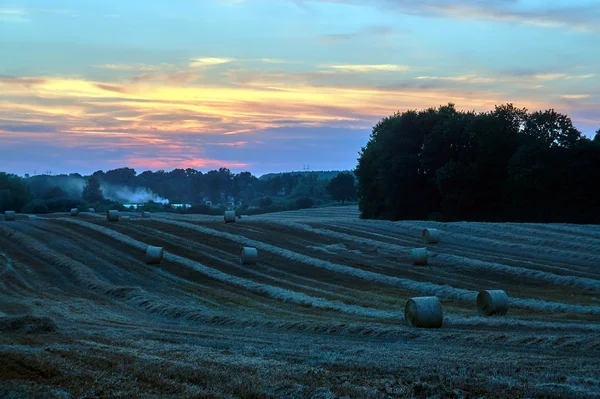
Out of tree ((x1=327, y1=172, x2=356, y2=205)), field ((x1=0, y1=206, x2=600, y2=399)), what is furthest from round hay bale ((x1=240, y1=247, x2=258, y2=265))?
tree ((x1=327, y1=172, x2=356, y2=205))

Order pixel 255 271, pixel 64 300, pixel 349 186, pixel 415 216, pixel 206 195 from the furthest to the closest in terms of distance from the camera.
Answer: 1. pixel 206 195
2. pixel 349 186
3. pixel 415 216
4. pixel 255 271
5. pixel 64 300

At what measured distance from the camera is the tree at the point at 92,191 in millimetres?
105625

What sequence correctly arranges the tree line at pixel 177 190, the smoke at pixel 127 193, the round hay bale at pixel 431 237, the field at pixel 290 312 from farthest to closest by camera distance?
1. the smoke at pixel 127 193
2. the tree line at pixel 177 190
3. the round hay bale at pixel 431 237
4. the field at pixel 290 312

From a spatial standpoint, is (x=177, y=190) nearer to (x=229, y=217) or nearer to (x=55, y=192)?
(x=55, y=192)

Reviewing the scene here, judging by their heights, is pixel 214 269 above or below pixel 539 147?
below

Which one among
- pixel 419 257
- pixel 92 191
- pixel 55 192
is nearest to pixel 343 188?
pixel 92 191

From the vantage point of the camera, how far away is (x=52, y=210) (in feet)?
240

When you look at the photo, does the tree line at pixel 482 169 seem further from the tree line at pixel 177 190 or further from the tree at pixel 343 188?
the tree at pixel 343 188

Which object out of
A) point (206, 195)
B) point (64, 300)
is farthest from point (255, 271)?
point (206, 195)

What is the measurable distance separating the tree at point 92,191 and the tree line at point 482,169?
173 feet

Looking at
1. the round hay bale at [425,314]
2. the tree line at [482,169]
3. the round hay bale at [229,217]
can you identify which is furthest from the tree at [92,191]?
the round hay bale at [425,314]

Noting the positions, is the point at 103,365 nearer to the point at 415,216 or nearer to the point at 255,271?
the point at 255,271

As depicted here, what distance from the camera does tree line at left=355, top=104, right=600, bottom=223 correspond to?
5116 cm

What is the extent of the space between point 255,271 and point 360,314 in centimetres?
957
